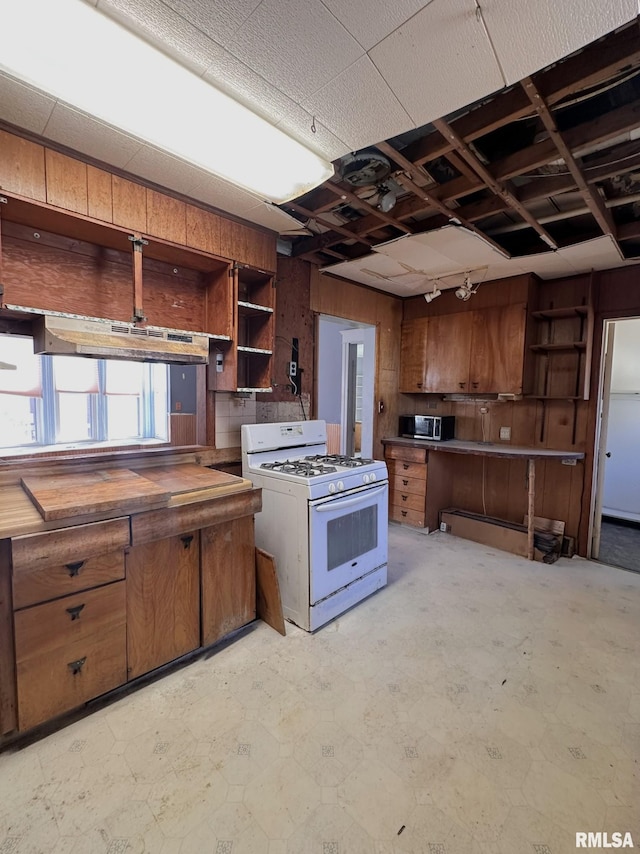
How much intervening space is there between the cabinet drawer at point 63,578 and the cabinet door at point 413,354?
3431mm

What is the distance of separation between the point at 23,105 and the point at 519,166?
218 centimetres

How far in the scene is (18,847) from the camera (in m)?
1.21

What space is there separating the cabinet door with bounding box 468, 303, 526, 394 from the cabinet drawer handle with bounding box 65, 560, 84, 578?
139 inches

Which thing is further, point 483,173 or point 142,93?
point 483,173

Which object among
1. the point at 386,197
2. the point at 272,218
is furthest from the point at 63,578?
the point at 386,197

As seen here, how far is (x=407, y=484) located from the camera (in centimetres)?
415

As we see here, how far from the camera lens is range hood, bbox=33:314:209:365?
1837 millimetres

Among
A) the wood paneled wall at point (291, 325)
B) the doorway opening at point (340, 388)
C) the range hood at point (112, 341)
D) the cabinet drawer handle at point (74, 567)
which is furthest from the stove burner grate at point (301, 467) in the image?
the doorway opening at point (340, 388)

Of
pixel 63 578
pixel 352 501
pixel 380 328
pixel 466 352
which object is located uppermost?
pixel 380 328

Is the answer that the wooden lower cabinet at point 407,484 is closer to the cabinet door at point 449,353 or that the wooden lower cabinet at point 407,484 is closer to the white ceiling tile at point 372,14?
the cabinet door at point 449,353

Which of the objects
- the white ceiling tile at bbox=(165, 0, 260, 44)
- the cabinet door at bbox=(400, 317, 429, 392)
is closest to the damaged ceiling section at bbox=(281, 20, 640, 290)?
the white ceiling tile at bbox=(165, 0, 260, 44)

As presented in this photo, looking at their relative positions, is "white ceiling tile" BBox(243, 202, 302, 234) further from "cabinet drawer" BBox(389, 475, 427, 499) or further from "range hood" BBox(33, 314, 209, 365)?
"cabinet drawer" BBox(389, 475, 427, 499)

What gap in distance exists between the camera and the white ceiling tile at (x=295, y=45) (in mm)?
1129

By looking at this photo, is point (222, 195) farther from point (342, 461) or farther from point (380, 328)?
point (380, 328)
